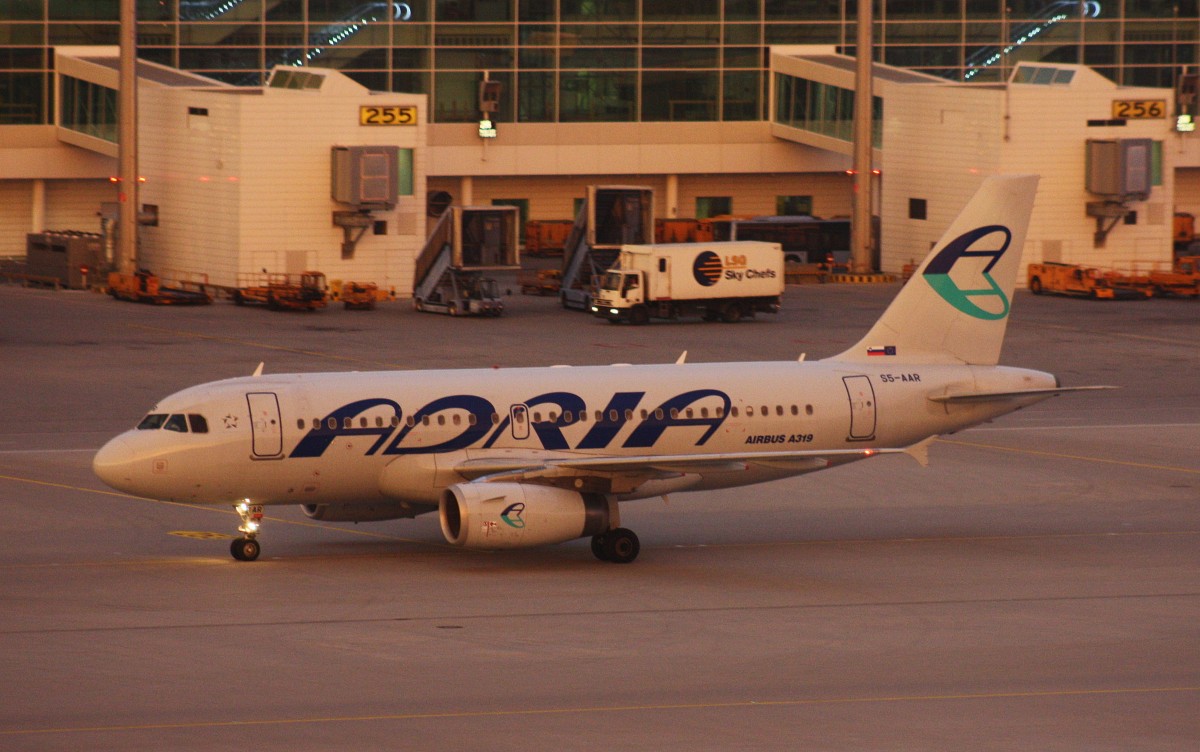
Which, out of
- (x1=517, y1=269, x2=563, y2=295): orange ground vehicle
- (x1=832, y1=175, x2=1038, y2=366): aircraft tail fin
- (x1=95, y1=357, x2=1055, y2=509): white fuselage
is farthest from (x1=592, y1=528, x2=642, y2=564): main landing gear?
(x1=517, y1=269, x2=563, y2=295): orange ground vehicle

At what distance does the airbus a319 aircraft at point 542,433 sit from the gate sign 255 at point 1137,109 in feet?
198

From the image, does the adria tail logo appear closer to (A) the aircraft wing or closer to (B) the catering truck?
(A) the aircraft wing

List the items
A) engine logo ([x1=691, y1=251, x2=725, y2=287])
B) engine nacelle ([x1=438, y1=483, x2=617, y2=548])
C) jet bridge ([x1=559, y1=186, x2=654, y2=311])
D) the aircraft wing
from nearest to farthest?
engine nacelle ([x1=438, y1=483, x2=617, y2=548])
the aircraft wing
engine logo ([x1=691, y1=251, x2=725, y2=287])
jet bridge ([x1=559, y1=186, x2=654, y2=311])

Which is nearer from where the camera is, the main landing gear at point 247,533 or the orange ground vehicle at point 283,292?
the main landing gear at point 247,533

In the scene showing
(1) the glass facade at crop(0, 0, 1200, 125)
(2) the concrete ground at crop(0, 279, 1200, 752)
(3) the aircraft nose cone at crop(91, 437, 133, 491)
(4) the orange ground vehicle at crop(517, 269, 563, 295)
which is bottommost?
(2) the concrete ground at crop(0, 279, 1200, 752)

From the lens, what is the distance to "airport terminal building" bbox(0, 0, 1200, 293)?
92875mm

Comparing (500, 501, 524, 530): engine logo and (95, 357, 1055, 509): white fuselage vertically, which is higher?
(95, 357, 1055, 509): white fuselage

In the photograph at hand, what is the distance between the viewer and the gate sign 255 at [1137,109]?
9812cm

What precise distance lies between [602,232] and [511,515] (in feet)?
192

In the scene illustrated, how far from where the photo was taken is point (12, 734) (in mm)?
25469

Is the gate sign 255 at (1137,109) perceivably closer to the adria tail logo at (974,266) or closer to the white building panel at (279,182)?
the white building panel at (279,182)

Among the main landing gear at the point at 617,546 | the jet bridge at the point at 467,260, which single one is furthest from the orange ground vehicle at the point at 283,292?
the main landing gear at the point at 617,546

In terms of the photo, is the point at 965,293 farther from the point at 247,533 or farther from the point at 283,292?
the point at 283,292

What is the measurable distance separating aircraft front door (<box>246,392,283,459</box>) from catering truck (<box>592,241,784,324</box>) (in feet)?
158
